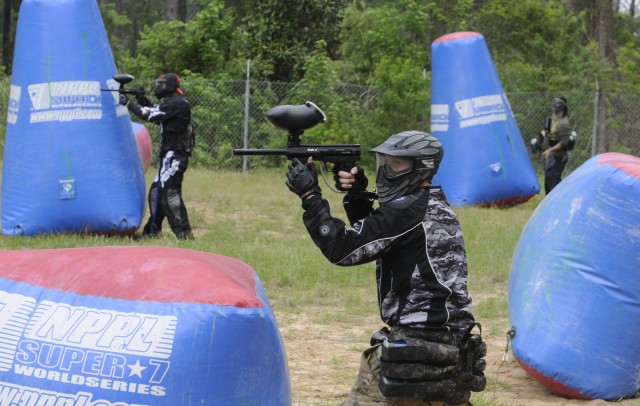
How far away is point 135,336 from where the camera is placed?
360 cm

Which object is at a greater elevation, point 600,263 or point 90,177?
point 600,263

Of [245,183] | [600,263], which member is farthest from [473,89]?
[600,263]

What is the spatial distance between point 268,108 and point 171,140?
842 cm

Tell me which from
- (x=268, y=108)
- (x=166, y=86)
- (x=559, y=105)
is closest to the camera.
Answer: (x=166, y=86)

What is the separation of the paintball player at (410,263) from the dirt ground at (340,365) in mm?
1316

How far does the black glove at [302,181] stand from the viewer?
13.0ft

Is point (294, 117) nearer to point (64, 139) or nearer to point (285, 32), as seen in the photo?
point (64, 139)

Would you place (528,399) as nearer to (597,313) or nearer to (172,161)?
(597,313)

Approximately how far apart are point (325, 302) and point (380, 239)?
13.1 feet

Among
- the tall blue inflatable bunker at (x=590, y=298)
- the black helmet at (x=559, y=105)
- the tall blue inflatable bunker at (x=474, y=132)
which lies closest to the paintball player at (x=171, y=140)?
the tall blue inflatable bunker at (x=474, y=132)

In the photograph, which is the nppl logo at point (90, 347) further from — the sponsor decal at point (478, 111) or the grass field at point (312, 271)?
the sponsor decal at point (478, 111)

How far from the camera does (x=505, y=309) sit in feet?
25.6

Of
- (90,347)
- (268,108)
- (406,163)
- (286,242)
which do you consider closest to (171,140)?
(286,242)

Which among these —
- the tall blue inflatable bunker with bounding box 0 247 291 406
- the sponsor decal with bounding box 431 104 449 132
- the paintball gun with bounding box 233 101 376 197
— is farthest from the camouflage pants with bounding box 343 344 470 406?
the sponsor decal with bounding box 431 104 449 132
